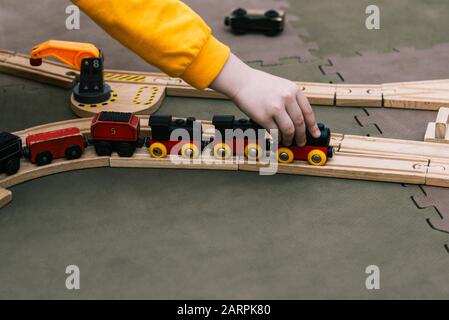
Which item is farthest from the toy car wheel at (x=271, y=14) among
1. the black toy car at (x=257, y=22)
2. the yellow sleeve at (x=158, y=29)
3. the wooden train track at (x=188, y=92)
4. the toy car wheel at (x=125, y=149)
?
the yellow sleeve at (x=158, y=29)

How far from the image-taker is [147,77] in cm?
173

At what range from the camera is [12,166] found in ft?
4.51

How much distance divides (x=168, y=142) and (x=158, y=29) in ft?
1.05

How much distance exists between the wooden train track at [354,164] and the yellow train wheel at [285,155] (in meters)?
0.01

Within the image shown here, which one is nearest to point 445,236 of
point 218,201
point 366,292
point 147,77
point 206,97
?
point 366,292

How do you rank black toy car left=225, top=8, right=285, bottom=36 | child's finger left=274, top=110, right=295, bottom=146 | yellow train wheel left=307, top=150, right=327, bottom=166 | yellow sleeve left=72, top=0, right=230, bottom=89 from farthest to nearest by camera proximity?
black toy car left=225, top=8, right=285, bottom=36
yellow train wheel left=307, top=150, right=327, bottom=166
child's finger left=274, top=110, right=295, bottom=146
yellow sleeve left=72, top=0, right=230, bottom=89

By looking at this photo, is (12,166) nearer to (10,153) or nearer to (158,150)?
(10,153)

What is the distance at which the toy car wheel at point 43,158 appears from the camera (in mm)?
1399

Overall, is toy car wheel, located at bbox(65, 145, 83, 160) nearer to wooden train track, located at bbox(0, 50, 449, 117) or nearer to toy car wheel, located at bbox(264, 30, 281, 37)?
wooden train track, located at bbox(0, 50, 449, 117)

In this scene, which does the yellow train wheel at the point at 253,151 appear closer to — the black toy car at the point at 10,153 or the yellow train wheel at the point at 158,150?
the yellow train wheel at the point at 158,150

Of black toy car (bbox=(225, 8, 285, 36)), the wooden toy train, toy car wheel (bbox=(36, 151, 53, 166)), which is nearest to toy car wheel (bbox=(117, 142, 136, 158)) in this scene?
the wooden toy train

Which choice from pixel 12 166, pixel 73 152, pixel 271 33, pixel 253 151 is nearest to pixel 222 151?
pixel 253 151

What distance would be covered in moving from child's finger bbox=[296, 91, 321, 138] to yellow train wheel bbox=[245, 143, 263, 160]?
101 mm

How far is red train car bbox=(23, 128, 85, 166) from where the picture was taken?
1400 mm
